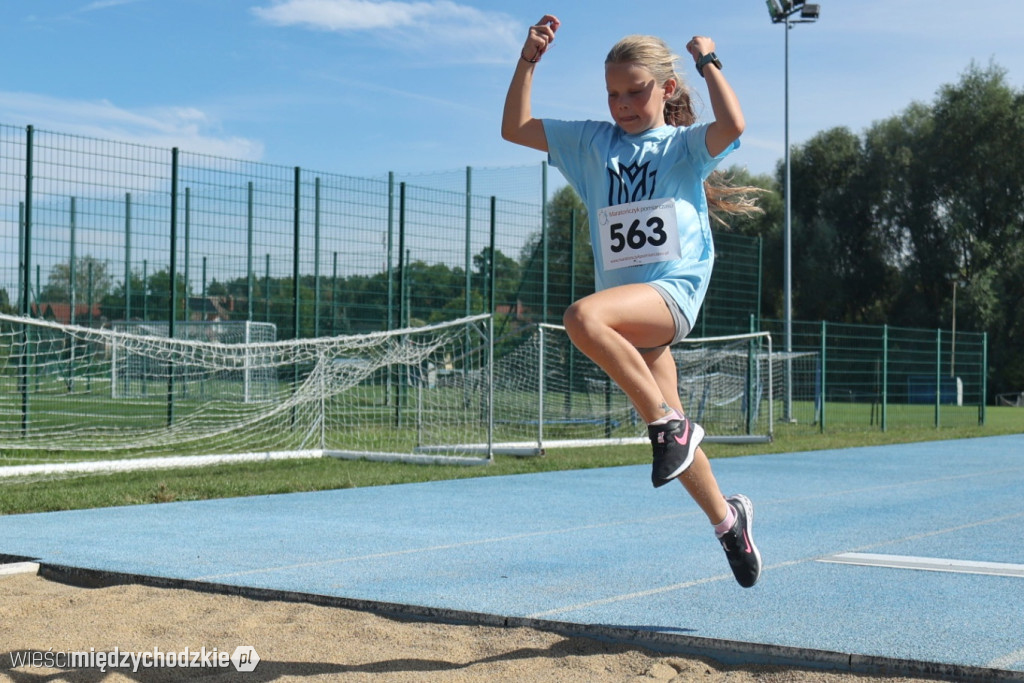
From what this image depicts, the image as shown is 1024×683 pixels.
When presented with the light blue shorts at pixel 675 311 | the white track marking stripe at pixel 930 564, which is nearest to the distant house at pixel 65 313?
the white track marking stripe at pixel 930 564

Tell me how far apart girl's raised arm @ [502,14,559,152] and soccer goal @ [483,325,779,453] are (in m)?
8.94

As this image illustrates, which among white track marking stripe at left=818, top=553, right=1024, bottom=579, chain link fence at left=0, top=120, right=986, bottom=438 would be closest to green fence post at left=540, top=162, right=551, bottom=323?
chain link fence at left=0, top=120, right=986, bottom=438

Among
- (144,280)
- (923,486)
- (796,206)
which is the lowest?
(923,486)

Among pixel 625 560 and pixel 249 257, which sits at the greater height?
pixel 249 257

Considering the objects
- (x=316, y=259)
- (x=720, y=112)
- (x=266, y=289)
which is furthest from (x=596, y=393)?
(x=720, y=112)

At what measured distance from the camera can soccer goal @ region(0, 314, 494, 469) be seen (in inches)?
A: 432

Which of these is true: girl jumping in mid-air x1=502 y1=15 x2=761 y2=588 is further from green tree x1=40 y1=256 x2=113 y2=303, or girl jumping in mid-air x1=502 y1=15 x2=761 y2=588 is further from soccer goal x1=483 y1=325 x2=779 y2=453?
green tree x1=40 y1=256 x2=113 y2=303

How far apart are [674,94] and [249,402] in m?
8.97

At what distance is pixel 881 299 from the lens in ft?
146

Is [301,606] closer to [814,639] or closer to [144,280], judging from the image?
[814,639]

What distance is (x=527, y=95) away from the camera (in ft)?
13.4

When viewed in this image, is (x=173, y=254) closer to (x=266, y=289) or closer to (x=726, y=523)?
(x=266, y=289)

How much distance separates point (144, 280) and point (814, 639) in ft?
44.8

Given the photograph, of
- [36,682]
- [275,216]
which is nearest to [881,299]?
[275,216]
